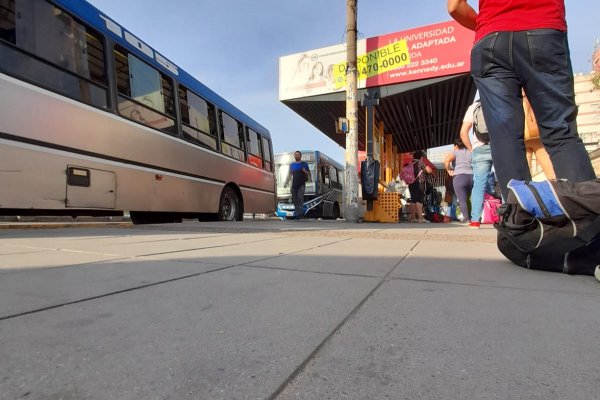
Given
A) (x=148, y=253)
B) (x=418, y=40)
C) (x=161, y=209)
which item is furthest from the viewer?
(x=418, y=40)

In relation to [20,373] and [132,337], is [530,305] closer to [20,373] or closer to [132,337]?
[132,337]

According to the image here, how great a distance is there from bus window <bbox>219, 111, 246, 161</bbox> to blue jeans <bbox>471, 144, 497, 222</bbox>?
4588mm

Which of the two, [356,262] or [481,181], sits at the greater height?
[481,181]

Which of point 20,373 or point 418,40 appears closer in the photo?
point 20,373

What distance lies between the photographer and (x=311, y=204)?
14812 millimetres

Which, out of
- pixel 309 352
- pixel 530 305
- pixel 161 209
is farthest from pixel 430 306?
pixel 161 209

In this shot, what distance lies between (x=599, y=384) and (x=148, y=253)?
7.21 feet

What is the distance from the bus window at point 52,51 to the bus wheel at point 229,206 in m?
3.18

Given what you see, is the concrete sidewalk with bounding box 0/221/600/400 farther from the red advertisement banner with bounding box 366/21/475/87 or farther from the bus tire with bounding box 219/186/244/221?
the red advertisement banner with bounding box 366/21/475/87

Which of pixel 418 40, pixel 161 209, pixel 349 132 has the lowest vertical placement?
pixel 161 209

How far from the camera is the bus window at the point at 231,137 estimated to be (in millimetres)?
7769

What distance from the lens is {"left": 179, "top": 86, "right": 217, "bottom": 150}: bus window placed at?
6535 mm

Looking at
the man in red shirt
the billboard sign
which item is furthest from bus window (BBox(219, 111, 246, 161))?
the man in red shirt

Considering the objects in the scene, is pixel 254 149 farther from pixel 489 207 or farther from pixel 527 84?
pixel 527 84
